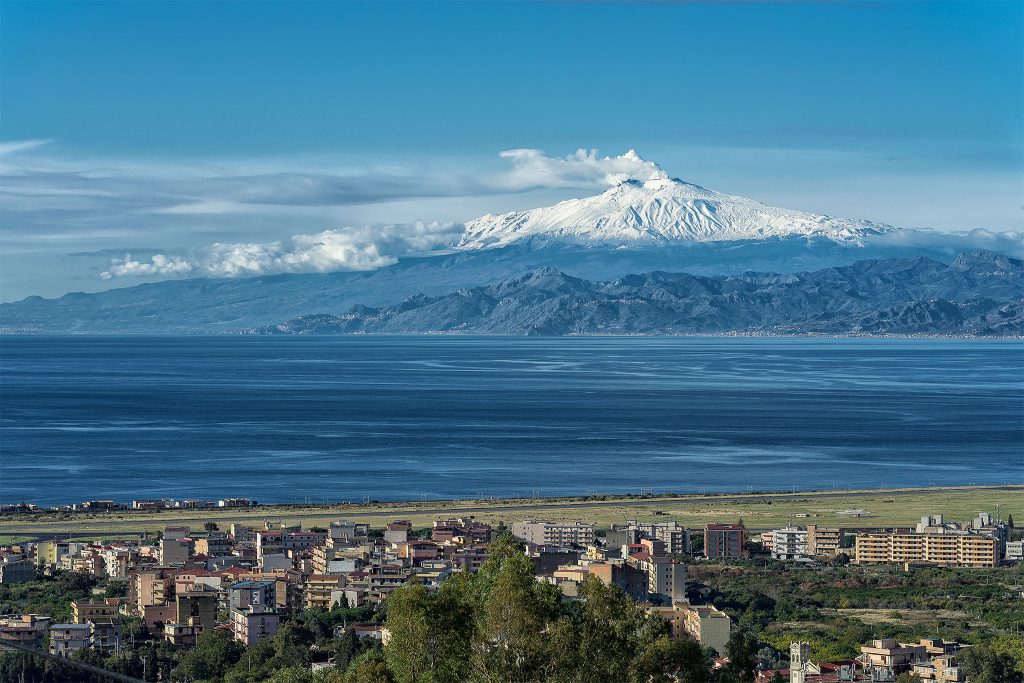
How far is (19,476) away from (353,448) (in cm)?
1443

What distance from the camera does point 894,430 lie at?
7606 centimetres

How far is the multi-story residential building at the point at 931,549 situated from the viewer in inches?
1468

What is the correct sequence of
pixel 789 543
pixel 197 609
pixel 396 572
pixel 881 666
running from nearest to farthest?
pixel 881 666 → pixel 197 609 → pixel 396 572 → pixel 789 543

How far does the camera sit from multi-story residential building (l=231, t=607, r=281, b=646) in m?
28.0

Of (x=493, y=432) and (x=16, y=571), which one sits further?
(x=493, y=432)

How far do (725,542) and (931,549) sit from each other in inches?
186

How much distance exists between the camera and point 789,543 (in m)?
38.6

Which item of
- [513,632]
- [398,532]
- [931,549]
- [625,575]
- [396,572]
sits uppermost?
[513,632]

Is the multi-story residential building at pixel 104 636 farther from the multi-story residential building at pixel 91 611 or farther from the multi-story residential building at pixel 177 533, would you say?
the multi-story residential building at pixel 177 533

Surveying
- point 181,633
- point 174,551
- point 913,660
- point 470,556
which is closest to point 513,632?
point 913,660

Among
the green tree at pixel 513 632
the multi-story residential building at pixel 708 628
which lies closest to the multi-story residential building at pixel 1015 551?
the multi-story residential building at pixel 708 628

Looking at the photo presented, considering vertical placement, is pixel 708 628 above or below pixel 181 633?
above

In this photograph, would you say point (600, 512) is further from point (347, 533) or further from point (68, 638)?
point (68, 638)

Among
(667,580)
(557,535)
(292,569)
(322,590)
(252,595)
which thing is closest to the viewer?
(252,595)
